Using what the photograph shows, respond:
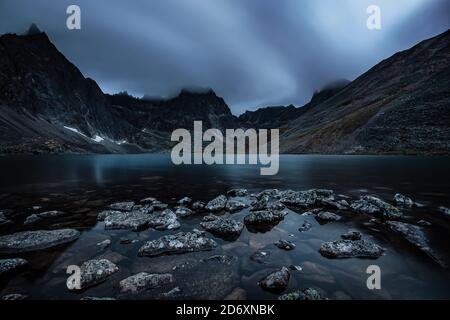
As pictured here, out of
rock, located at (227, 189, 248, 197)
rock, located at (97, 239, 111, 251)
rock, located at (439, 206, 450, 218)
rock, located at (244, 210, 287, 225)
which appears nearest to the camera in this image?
rock, located at (97, 239, 111, 251)

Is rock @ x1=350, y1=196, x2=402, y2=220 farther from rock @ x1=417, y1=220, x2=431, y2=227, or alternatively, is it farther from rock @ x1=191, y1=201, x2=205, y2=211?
rock @ x1=191, y1=201, x2=205, y2=211

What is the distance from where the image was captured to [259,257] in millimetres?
9562

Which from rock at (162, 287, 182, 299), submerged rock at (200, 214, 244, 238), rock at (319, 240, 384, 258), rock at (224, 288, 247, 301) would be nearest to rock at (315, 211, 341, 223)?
rock at (319, 240, 384, 258)

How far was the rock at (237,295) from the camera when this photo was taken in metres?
7.07

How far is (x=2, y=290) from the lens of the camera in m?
7.07

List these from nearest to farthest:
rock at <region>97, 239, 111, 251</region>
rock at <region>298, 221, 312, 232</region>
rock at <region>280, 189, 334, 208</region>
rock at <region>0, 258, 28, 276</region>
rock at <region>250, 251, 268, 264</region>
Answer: rock at <region>0, 258, 28, 276</region> → rock at <region>250, 251, 268, 264</region> → rock at <region>97, 239, 111, 251</region> → rock at <region>298, 221, 312, 232</region> → rock at <region>280, 189, 334, 208</region>

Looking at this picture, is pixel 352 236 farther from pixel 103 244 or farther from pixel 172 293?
pixel 103 244

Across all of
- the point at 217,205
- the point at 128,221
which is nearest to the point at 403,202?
the point at 217,205

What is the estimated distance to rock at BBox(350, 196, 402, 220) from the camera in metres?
14.7

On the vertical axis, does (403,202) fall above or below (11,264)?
above

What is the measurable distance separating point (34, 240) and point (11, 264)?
8.96 ft

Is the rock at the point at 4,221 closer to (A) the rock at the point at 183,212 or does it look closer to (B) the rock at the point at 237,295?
(A) the rock at the point at 183,212
